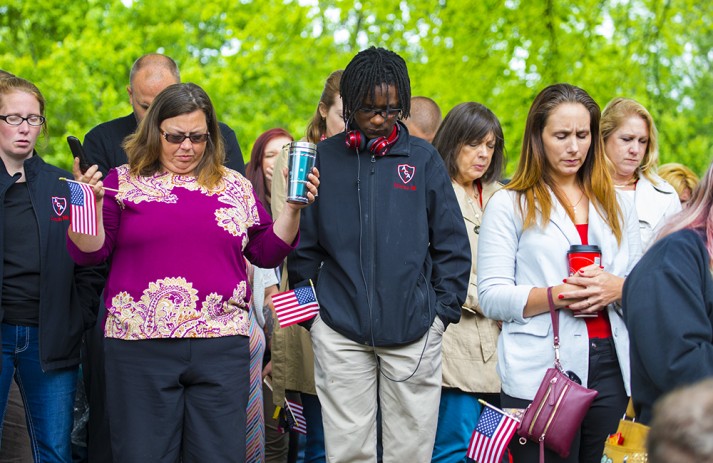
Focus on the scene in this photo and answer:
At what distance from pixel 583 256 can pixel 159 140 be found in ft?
7.02

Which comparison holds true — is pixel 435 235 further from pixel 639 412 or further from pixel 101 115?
pixel 101 115

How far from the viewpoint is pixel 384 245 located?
15.3 ft

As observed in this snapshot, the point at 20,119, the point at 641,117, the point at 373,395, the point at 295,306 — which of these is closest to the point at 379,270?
the point at 295,306

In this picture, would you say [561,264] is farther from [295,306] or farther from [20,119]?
[20,119]

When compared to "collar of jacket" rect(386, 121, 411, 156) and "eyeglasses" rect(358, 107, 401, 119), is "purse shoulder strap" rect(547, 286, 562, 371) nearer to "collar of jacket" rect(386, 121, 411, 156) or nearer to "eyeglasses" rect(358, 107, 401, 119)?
"collar of jacket" rect(386, 121, 411, 156)

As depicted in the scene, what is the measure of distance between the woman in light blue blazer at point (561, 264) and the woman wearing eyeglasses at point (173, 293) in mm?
1005

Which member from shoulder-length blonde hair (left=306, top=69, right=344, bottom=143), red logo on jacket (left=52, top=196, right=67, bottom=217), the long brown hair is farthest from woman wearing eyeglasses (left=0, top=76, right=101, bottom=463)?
the long brown hair

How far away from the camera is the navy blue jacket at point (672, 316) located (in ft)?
10.5

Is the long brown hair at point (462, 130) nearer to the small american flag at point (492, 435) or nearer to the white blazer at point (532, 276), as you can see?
the white blazer at point (532, 276)

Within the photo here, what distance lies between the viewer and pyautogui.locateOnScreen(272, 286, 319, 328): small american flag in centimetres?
468

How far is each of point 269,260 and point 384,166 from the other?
758 mm

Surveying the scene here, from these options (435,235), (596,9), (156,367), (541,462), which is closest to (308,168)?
(435,235)

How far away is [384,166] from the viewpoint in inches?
187

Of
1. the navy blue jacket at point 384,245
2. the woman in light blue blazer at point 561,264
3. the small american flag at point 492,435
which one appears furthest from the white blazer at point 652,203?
the small american flag at point 492,435
